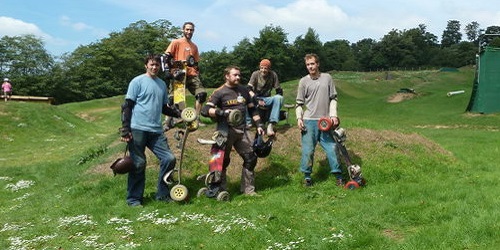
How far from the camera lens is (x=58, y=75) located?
7675cm

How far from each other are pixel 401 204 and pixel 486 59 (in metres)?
27.7

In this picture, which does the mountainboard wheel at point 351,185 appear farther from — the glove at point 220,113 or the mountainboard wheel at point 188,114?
the mountainboard wheel at point 188,114

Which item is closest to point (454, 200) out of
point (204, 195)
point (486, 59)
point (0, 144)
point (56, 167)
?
point (204, 195)

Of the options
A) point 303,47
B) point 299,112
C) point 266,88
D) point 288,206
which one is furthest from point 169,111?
point 303,47

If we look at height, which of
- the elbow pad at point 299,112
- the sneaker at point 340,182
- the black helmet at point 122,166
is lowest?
the sneaker at point 340,182

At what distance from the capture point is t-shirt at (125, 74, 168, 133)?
914cm

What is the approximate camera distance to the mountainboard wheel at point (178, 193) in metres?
9.45

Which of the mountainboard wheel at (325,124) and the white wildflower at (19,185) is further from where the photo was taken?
the white wildflower at (19,185)

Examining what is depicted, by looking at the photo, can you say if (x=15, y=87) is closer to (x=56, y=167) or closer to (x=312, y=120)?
(x=56, y=167)

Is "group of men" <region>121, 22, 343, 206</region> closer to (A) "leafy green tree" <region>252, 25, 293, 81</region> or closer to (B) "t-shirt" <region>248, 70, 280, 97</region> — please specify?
(B) "t-shirt" <region>248, 70, 280, 97</region>

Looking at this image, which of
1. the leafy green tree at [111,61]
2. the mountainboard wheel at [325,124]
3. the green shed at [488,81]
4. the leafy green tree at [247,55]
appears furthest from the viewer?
the leafy green tree at [247,55]

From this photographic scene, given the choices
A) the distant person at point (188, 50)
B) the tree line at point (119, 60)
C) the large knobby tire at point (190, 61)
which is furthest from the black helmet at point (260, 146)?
the tree line at point (119, 60)

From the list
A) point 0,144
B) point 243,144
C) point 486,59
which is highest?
point 486,59

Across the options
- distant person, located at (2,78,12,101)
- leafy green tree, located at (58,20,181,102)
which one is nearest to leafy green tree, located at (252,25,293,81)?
leafy green tree, located at (58,20,181,102)
